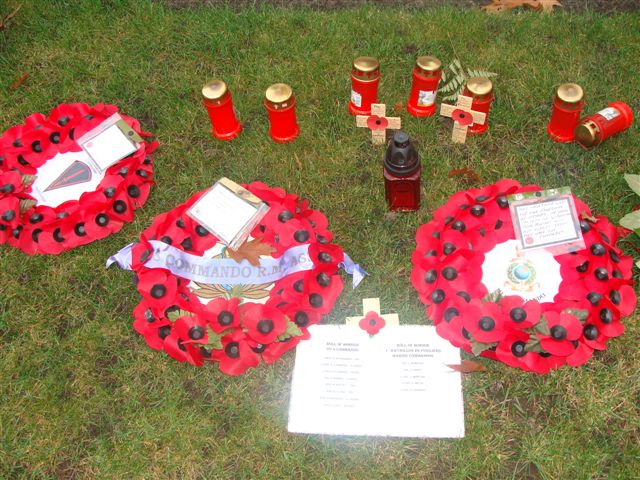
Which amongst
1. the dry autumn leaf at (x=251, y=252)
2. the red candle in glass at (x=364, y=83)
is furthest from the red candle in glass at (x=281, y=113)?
the dry autumn leaf at (x=251, y=252)

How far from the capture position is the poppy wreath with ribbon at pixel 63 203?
2.54m

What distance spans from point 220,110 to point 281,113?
1.10ft

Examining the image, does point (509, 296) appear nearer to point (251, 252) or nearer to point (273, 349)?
point (273, 349)

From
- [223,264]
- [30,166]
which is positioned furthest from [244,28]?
[223,264]

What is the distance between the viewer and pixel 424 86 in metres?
2.71

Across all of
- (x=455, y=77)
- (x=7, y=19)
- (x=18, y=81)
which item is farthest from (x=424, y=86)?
(x=7, y=19)

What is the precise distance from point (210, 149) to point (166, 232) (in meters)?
0.73

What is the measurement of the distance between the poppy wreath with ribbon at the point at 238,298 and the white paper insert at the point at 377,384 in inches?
5.9

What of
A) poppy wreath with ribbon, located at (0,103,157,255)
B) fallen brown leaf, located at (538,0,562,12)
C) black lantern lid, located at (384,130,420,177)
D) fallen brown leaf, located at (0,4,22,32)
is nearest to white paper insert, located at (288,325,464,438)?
black lantern lid, located at (384,130,420,177)

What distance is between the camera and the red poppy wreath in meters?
2.08

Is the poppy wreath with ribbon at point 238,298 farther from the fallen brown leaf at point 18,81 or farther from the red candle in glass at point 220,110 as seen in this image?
the fallen brown leaf at point 18,81

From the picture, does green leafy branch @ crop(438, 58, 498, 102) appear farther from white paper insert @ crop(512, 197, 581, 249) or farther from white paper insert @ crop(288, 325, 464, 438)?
white paper insert @ crop(288, 325, 464, 438)

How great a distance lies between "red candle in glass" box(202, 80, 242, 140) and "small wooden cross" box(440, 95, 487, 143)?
113cm

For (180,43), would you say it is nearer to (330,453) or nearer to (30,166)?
(30,166)
